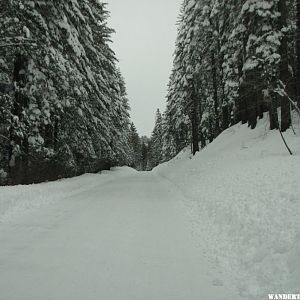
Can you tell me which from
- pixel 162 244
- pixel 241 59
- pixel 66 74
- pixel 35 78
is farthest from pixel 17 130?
pixel 241 59

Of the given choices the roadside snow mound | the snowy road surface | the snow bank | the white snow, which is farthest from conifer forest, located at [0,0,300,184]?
the snowy road surface

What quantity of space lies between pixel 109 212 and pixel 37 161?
8482 millimetres

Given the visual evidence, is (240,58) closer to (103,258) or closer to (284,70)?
(284,70)

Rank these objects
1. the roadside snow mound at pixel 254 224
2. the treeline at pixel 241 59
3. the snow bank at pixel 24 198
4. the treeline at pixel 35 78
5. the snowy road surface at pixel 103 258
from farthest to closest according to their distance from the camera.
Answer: the treeline at pixel 241 59 → the treeline at pixel 35 78 → the snow bank at pixel 24 198 → the roadside snow mound at pixel 254 224 → the snowy road surface at pixel 103 258

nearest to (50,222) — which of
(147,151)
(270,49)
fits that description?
(270,49)

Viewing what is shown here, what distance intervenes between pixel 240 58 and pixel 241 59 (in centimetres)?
15

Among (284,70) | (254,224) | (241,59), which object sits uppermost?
(241,59)

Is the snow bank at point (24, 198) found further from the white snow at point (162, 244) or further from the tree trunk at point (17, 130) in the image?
the tree trunk at point (17, 130)

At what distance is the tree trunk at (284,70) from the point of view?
57.2ft

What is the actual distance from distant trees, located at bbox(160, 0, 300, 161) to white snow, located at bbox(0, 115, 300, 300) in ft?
19.8

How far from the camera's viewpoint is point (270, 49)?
1811cm

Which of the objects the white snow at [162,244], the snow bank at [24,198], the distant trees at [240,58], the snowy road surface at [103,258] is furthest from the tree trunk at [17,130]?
the distant trees at [240,58]

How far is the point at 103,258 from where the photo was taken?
6504 millimetres

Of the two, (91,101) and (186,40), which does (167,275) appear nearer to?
(91,101)
